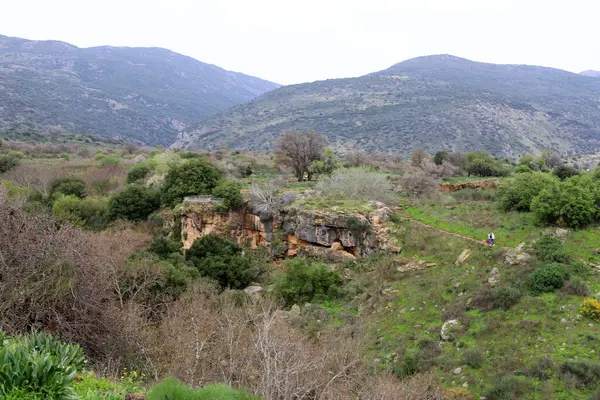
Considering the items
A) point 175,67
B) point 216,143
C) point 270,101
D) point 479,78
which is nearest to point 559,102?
point 479,78

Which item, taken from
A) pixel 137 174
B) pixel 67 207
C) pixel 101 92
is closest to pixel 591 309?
pixel 67 207

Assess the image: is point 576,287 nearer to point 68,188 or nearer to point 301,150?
point 301,150

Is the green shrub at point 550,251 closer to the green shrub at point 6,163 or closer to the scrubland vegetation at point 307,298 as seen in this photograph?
the scrubland vegetation at point 307,298

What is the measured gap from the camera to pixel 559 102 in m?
87.4

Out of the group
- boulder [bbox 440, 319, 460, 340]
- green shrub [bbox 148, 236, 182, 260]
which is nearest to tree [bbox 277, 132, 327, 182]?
green shrub [bbox 148, 236, 182, 260]

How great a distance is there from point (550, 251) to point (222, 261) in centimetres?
1501

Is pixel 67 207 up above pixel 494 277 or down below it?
below

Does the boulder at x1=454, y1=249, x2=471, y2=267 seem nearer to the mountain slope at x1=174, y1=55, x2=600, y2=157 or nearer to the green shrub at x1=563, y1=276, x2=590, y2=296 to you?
the green shrub at x1=563, y1=276, x2=590, y2=296

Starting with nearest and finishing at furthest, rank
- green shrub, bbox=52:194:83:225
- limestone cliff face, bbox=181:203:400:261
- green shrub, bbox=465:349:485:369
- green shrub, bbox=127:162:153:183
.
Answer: green shrub, bbox=465:349:485:369 → limestone cliff face, bbox=181:203:400:261 → green shrub, bbox=52:194:83:225 → green shrub, bbox=127:162:153:183

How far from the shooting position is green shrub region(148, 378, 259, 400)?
6.08 meters

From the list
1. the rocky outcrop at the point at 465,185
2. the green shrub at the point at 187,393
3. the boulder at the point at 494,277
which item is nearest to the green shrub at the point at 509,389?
the boulder at the point at 494,277

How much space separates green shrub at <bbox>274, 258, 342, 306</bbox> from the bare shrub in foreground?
27.0 feet

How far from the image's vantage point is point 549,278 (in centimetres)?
1487

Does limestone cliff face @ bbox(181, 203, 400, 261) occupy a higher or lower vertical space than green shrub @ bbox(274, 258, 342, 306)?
higher
